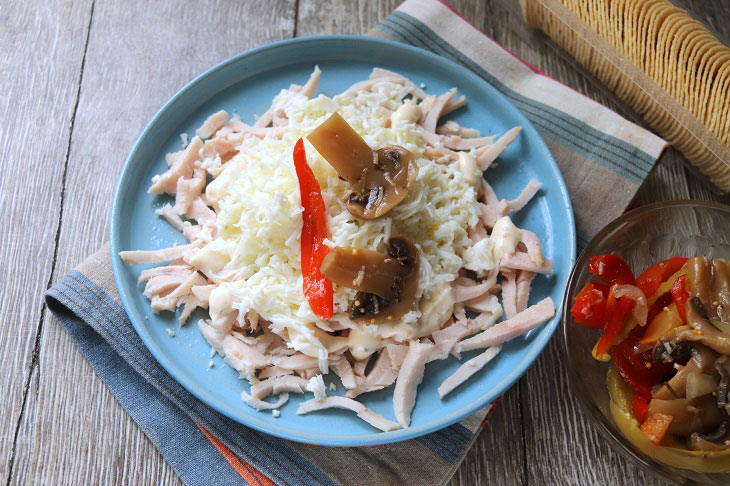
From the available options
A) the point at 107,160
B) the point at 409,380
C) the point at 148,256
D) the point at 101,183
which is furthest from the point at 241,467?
the point at 107,160

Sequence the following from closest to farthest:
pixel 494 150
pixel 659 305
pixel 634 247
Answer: pixel 659 305, pixel 634 247, pixel 494 150

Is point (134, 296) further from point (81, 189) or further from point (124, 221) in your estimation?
point (81, 189)

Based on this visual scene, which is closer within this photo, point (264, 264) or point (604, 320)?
point (604, 320)

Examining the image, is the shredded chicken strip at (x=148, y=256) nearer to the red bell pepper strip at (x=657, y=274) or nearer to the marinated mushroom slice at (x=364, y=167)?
the marinated mushroom slice at (x=364, y=167)

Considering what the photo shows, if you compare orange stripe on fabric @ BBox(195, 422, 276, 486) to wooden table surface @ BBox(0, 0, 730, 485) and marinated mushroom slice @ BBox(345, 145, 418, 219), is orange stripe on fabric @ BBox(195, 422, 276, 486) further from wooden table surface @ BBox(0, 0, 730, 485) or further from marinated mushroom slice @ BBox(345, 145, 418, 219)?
marinated mushroom slice @ BBox(345, 145, 418, 219)

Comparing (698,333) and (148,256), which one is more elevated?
(148,256)

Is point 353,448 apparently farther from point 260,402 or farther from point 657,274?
point 657,274

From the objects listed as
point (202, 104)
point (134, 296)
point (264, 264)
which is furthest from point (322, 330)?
point (202, 104)

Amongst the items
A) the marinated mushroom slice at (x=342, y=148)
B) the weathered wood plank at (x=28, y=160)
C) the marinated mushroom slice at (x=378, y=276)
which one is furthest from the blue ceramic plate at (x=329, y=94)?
the marinated mushroom slice at (x=342, y=148)
